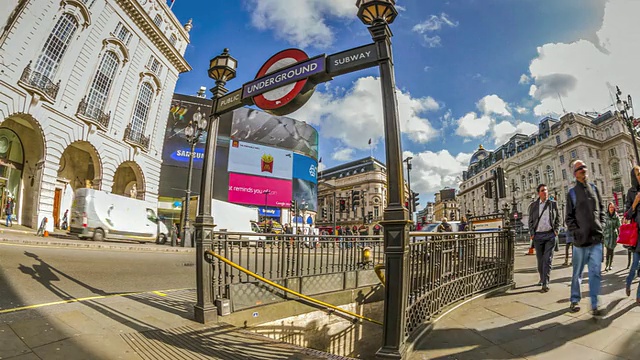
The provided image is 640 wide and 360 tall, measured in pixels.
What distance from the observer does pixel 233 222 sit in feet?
69.6

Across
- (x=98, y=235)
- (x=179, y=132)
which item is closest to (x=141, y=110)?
(x=179, y=132)

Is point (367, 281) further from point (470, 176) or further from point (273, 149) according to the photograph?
point (470, 176)

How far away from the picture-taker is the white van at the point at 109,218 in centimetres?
1425

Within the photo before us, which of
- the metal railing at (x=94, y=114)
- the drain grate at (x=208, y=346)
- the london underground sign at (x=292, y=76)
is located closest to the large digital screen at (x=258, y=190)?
the metal railing at (x=94, y=114)

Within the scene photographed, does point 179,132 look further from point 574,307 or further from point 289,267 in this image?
point 574,307

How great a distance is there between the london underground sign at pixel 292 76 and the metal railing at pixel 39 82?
54.5ft

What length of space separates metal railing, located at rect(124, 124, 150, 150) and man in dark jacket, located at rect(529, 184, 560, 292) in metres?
24.1

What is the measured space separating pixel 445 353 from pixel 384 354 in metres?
0.69

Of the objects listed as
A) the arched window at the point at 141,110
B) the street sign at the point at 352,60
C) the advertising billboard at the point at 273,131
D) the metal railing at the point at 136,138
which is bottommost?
the street sign at the point at 352,60

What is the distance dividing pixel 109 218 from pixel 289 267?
13.6m

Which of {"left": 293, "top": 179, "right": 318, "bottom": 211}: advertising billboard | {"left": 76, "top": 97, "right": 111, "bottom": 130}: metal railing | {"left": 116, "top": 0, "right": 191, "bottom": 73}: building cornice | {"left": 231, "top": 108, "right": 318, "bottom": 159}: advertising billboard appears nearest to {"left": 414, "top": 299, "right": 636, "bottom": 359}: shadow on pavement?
{"left": 76, "top": 97, "right": 111, "bottom": 130}: metal railing

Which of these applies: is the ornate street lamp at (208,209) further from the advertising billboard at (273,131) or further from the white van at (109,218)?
the advertising billboard at (273,131)

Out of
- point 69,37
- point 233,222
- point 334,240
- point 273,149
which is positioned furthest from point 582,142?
point 69,37

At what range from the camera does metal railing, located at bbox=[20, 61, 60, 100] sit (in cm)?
1443
